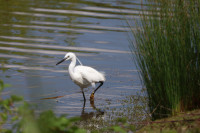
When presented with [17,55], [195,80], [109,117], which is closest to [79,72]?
[109,117]

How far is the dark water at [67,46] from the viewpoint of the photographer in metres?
7.18

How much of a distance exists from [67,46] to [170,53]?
6164 mm

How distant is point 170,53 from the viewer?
4656 mm

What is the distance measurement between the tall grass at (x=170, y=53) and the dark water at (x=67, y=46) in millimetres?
390

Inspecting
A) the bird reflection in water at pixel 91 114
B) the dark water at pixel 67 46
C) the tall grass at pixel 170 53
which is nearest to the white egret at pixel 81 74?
the dark water at pixel 67 46

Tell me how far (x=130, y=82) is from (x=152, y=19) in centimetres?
339

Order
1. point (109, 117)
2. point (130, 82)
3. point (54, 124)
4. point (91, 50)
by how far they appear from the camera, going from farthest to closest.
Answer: point (91, 50)
point (130, 82)
point (109, 117)
point (54, 124)

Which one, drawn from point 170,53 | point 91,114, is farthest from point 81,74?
point 170,53

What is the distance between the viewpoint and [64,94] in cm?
726

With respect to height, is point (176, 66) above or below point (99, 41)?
above

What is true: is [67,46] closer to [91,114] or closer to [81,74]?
[81,74]

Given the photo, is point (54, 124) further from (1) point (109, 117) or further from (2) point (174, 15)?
(1) point (109, 117)

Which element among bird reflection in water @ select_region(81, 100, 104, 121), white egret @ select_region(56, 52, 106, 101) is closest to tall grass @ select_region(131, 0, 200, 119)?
bird reflection in water @ select_region(81, 100, 104, 121)

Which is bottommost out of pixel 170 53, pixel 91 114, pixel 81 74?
pixel 91 114
